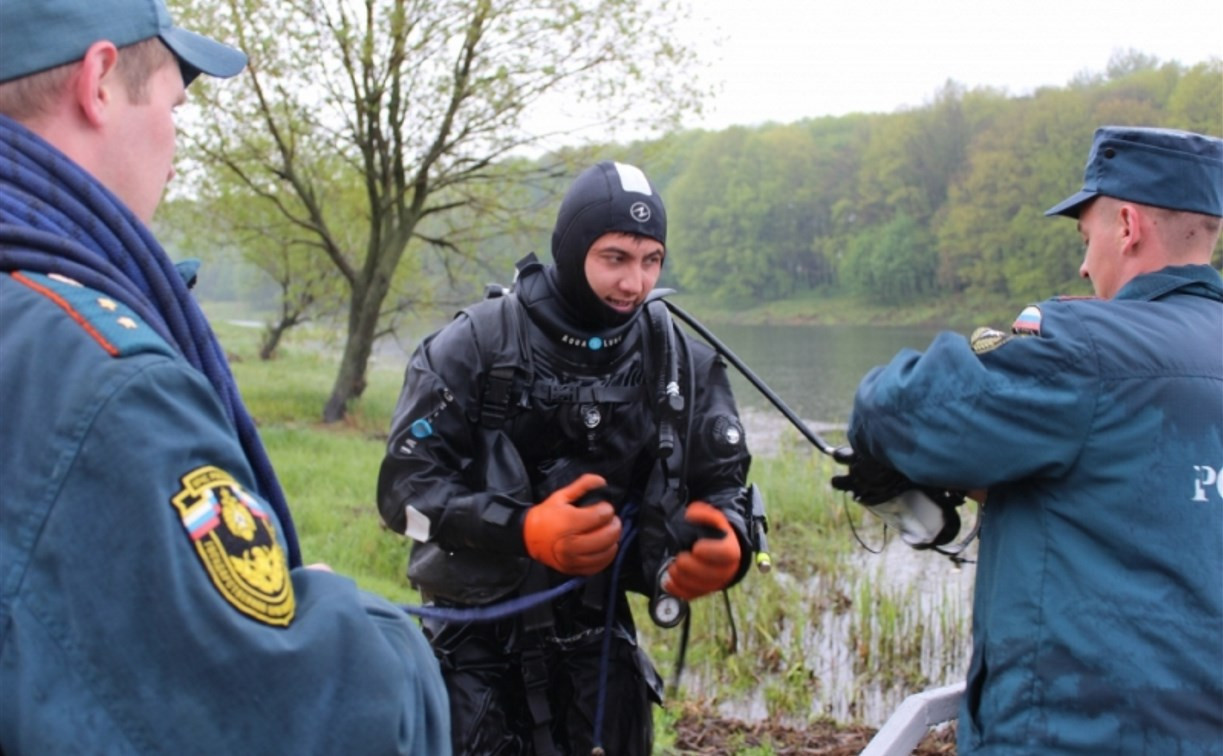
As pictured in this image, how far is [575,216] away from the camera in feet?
10.1

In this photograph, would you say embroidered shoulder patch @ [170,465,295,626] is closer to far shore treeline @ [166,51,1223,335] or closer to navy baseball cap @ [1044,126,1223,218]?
navy baseball cap @ [1044,126,1223,218]

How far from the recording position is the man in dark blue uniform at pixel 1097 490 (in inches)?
83.4

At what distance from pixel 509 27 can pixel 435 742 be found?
1510cm

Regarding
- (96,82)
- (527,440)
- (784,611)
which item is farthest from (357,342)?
(96,82)

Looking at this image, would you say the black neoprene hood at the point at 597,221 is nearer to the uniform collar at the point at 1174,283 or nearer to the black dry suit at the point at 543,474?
the black dry suit at the point at 543,474

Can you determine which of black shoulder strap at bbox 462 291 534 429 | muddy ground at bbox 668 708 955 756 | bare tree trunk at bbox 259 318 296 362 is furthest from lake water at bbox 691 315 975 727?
bare tree trunk at bbox 259 318 296 362

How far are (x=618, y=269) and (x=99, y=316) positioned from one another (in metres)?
1.98

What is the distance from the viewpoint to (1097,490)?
219cm

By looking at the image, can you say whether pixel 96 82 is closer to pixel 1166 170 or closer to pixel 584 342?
pixel 584 342

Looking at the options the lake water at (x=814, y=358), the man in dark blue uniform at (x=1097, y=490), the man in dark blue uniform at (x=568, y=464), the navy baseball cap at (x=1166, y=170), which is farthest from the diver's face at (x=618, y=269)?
the lake water at (x=814, y=358)

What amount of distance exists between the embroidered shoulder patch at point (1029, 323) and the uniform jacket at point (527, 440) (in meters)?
0.98

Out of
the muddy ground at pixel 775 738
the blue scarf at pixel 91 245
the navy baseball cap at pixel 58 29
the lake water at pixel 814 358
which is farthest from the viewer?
the lake water at pixel 814 358

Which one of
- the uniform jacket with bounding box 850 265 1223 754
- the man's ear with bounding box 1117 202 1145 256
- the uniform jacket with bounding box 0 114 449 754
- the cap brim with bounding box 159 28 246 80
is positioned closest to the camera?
the uniform jacket with bounding box 0 114 449 754

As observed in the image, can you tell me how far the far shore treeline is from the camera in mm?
31688
